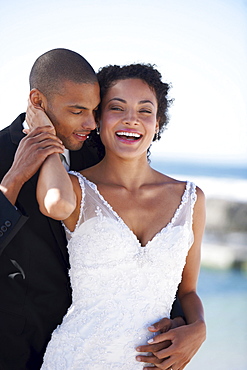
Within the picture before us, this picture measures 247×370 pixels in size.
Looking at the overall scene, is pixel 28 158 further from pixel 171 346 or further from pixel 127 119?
pixel 171 346

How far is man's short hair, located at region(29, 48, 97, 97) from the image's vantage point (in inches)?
116

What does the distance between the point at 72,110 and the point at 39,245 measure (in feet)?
2.22

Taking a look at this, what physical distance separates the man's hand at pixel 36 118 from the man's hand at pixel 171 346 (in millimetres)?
1055

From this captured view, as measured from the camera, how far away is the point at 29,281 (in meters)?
2.81

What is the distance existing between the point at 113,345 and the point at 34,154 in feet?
3.08

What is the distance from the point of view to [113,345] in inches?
106

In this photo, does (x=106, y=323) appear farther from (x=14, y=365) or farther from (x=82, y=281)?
(x=14, y=365)

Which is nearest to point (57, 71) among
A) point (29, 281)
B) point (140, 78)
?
point (140, 78)

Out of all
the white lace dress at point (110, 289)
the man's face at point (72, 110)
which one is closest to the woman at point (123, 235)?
the white lace dress at point (110, 289)

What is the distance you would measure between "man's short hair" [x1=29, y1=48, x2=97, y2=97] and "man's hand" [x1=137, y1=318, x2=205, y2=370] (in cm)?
125

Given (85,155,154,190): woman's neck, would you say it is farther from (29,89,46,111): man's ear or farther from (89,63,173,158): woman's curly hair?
(29,89,46,111): man's ear

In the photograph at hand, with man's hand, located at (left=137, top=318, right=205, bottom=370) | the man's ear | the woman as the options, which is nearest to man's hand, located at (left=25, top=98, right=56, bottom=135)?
the man's ear

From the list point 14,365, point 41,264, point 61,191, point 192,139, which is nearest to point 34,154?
point 61,191

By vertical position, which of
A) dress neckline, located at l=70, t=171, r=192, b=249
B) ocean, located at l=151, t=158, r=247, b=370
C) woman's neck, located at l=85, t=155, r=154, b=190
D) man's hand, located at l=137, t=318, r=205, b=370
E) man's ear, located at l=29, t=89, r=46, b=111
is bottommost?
ocean, located at l=151, t=158, r=247, b=370
